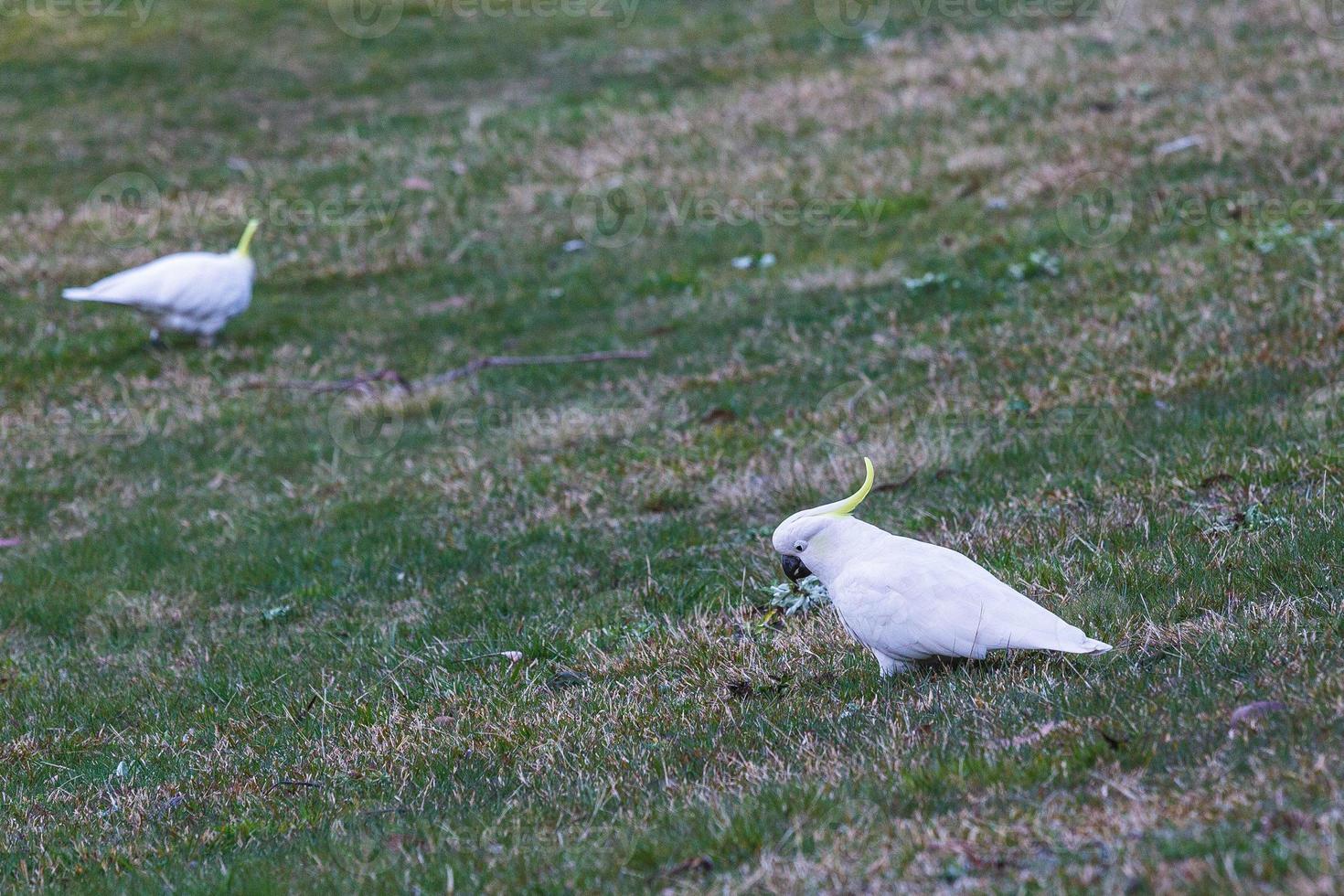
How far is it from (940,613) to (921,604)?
67 millimetres

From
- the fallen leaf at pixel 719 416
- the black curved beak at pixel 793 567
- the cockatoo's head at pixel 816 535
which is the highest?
the cockatoo's head at pixel 816 535

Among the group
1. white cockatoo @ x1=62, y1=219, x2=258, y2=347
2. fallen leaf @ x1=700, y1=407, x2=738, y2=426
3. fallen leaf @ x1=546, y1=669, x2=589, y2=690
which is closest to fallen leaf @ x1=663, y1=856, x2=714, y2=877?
fallen leaf @ x1=546, y1=669, x2=589, y2=690

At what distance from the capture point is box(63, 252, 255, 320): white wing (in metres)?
11.1

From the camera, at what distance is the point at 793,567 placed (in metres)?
4.98

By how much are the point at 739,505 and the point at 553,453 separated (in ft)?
5.67

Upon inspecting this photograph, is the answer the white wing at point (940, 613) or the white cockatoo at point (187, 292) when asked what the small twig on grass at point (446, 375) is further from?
the white wing at point (940, 613)

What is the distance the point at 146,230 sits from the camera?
14.7m

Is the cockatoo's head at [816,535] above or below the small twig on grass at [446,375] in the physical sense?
above

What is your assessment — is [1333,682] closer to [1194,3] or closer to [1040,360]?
[1040,360]

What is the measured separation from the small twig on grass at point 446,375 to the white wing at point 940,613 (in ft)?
19.0

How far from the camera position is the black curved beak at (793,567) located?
195 inches

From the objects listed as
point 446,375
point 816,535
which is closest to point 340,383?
point 446,375

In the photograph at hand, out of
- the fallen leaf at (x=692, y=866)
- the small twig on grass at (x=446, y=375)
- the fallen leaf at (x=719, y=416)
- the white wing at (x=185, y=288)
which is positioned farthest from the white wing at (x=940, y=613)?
the white wing at (x=185, y=288)

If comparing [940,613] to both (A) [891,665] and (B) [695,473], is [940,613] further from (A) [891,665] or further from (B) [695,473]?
(B) [695,473]
